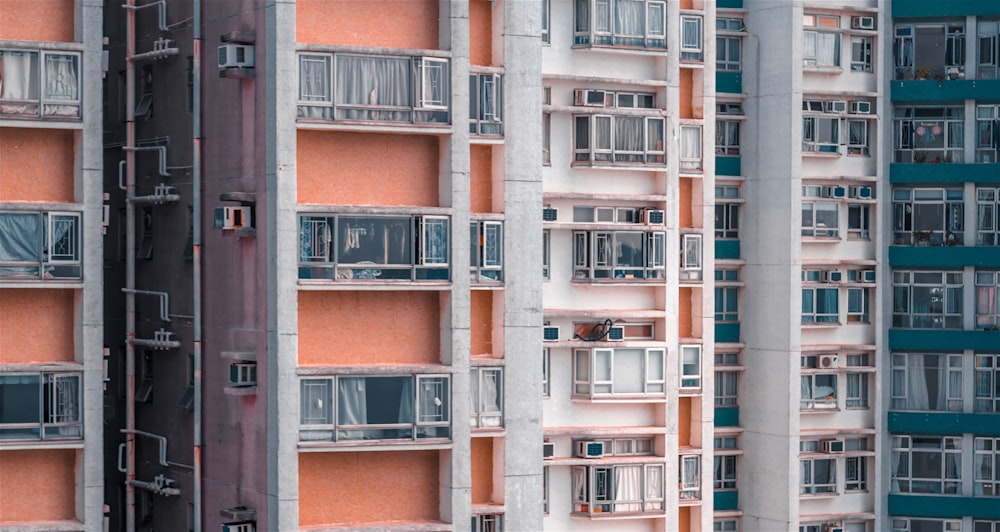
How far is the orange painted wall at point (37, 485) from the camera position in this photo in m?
32.5

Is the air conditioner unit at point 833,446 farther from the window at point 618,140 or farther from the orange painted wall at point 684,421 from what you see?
the window at point 618,140

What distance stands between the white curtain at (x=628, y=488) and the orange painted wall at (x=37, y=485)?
456 inches

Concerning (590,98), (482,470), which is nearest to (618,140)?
(590,98)

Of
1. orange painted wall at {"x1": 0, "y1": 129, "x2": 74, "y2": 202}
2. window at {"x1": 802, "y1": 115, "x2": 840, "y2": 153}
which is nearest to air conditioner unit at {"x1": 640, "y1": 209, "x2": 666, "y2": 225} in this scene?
window at {"x1": 802, "y1": 115, "x2": 840, "y2": 153}

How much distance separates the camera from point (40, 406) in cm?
3225

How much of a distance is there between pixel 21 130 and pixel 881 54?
21.1 m

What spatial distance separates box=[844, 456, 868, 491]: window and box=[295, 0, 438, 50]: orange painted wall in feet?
58.4

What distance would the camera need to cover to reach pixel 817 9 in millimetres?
44656

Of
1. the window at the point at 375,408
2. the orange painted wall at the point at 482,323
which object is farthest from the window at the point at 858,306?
the window at the point at 375,408

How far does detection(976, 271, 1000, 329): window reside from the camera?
1757 inches

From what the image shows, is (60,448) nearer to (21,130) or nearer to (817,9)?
(21,130)

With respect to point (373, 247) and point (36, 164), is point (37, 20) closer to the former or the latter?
point (36, 164)

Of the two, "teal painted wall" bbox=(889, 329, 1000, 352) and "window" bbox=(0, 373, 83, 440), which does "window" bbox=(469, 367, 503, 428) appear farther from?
"teal painted wall" bbox=(889, 329, 1000, 352)

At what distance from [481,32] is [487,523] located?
8322 millimetres
